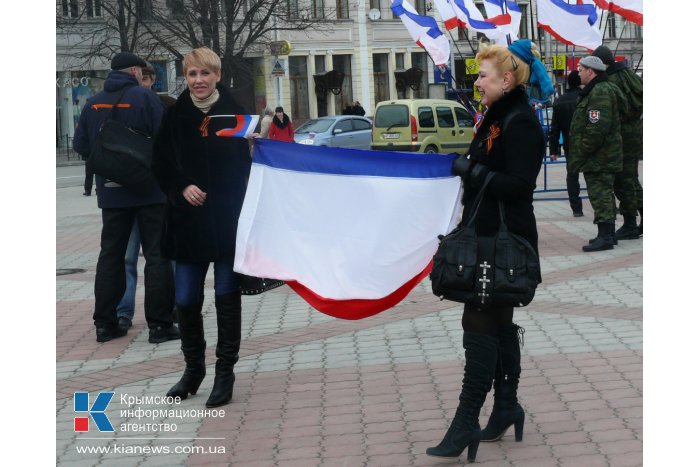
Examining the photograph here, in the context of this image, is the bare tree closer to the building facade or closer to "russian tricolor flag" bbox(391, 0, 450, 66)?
the building facade

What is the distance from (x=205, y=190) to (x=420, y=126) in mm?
24163

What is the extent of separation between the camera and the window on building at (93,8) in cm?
4249

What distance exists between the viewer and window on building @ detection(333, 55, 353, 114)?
5775cm

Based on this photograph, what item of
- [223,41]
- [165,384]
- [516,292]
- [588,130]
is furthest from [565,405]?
[223,41]

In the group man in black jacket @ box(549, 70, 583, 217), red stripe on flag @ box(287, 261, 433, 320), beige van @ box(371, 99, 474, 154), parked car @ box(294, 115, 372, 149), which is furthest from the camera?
parked car @ box(294, 115, 372, 149)

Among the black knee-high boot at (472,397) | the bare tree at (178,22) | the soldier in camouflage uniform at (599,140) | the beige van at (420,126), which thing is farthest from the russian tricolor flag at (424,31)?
the bare tree at (178,22)

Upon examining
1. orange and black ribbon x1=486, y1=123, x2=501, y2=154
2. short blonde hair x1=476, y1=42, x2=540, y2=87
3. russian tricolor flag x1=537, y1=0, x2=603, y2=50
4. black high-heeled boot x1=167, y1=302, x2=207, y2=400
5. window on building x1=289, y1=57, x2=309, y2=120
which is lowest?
black high-heeled boot x1=167, y1=302, x2=207, y2=400

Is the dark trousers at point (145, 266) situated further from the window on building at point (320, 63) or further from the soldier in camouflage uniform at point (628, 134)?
the window on building at point (320, 63)

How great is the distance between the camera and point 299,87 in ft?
184

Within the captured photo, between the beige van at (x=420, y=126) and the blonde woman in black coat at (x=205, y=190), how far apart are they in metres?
23.4

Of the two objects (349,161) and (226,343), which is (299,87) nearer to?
(226,343)

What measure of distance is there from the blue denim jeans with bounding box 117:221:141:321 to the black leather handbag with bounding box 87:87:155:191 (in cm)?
68

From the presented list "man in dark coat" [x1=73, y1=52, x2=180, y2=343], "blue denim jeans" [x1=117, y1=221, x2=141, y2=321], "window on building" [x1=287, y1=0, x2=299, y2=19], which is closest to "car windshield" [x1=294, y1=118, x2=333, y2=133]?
"window on building" [x1=287, y1=0, x2=299, y2=19]

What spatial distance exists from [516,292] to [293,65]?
51.7 metres
